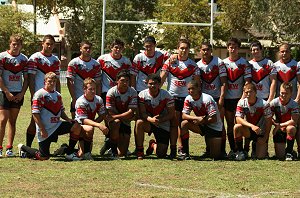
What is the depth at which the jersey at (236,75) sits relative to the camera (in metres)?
12.4

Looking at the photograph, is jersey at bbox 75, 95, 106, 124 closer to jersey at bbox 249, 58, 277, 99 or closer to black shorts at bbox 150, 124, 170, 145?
black shorts at bbox 150, 124, 170, 145

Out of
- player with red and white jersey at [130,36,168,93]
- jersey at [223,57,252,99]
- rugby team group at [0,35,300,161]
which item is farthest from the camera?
A: player with red and white jersey at [130,36,168,93]

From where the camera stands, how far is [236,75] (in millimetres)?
12477

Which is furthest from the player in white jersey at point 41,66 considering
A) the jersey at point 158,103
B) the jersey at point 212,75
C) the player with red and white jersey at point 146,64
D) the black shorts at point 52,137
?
the jersey at point 212,75

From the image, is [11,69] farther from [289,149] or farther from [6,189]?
[289,149]

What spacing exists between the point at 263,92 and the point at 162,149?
77.5 inches

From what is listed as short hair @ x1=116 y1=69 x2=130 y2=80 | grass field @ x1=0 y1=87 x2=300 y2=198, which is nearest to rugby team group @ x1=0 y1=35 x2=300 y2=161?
short hair @ x1=116 y1=69 x2=130 y2=80

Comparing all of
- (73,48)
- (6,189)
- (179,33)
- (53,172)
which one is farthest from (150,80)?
(73,48)

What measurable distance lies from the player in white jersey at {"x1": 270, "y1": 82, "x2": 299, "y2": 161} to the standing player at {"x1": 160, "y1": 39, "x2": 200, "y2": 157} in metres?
1.37

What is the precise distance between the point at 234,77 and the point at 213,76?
0.36 metres

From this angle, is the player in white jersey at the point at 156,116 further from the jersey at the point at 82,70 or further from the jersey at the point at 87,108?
the jersey at the point at 82,70

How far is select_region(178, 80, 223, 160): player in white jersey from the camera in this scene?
11844 millimetres

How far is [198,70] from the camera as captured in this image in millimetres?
12367

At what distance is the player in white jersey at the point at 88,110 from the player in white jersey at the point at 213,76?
1.83 metres
